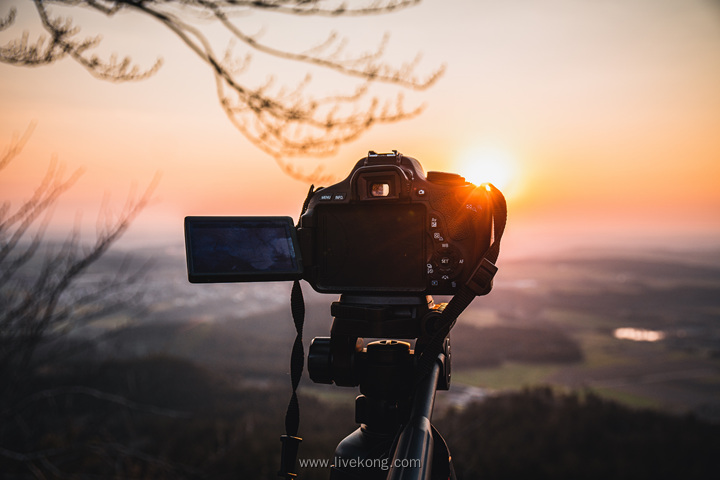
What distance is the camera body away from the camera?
1.43 meters

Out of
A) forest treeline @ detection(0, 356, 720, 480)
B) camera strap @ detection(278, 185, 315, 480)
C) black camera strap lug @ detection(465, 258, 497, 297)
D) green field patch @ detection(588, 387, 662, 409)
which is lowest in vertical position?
green field patch @ detection(588, 387, 662, 409)

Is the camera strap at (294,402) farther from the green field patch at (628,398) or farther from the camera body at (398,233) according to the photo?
the green field patch at (628,398)

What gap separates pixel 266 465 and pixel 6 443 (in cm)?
1662

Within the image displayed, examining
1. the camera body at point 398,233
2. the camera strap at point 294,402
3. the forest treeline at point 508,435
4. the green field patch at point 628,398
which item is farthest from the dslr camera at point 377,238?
the green field patch at point 628,398

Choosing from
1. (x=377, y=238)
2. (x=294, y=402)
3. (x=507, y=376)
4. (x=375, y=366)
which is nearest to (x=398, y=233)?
(x=377, y=238)

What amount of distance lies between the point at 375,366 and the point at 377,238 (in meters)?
0.41

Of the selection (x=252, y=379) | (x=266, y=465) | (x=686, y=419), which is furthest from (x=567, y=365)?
(x=266, y=465)

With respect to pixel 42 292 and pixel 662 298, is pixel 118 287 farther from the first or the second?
pixel 662 298

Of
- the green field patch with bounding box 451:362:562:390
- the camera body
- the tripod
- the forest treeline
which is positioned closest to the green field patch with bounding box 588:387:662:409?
the forest treeline

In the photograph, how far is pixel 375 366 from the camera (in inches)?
56.8

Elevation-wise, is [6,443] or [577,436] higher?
[6,443]

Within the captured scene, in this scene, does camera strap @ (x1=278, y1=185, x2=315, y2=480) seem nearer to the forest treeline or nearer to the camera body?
the camera body

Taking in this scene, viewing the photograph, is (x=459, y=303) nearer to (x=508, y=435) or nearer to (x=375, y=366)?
(x=375, y=366)

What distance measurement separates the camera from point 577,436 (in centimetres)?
2397
